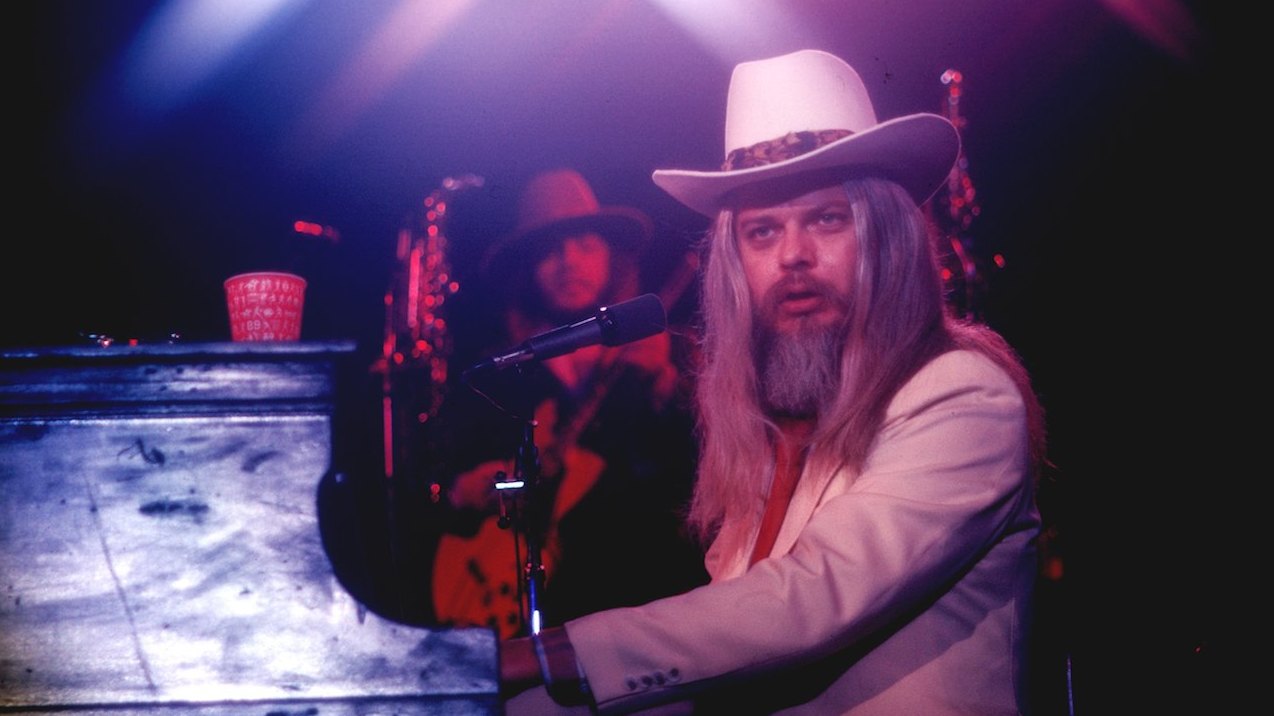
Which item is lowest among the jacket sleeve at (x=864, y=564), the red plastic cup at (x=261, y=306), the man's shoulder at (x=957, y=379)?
the jacket sleeve at (x=864, y=564)

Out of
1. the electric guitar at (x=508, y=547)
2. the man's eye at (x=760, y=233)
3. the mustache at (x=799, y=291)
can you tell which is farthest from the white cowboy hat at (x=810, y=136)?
the electric guitar at (x=508, y=547)

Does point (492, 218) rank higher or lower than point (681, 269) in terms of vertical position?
higher

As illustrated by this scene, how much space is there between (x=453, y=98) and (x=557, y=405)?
6.32ft

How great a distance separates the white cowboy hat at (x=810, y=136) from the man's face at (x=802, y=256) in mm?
80

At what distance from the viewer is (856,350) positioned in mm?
2068

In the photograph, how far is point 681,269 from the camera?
526 centimetres

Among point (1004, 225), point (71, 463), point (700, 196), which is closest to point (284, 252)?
point (700, 196)

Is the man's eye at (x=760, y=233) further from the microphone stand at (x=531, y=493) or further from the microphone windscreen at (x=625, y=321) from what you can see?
the microphone stand at (x=531, y=493)

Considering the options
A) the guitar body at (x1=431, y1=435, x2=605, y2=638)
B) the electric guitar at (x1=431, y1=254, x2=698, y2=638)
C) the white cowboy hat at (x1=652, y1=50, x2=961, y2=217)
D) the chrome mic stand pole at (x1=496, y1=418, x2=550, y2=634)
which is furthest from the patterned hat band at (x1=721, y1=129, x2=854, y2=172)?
the guitar body at (x1=431, y1=435, x2=605, y2=638)

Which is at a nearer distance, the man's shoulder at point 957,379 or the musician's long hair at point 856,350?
the man's shoulder at point 957,379

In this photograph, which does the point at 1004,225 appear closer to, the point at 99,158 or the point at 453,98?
the point at 453,98

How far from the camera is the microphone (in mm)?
2117

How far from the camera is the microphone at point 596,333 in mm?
2117

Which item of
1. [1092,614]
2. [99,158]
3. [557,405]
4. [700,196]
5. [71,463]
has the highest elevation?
[99,158]
